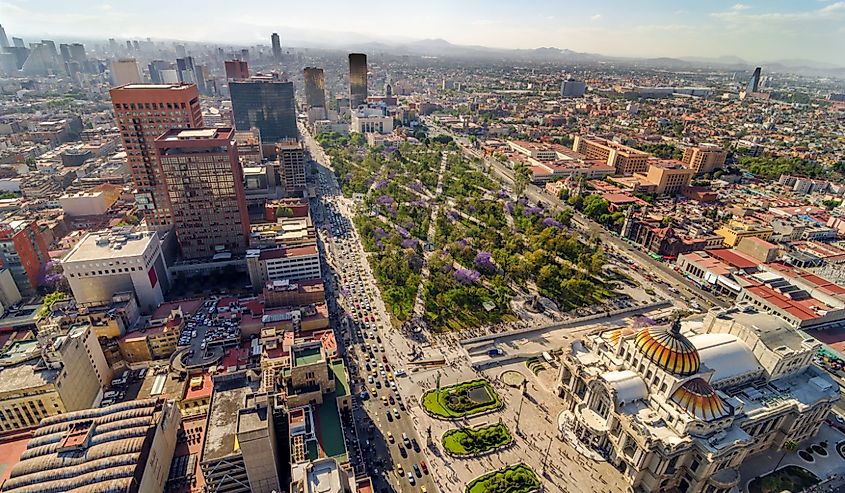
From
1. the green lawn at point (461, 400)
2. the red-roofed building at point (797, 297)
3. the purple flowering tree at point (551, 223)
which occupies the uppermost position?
the red-roofed building at point (797, 297)

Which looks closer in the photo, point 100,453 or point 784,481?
point 100,453

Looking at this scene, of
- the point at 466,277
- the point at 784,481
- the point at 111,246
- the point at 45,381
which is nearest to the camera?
the point at 784,481

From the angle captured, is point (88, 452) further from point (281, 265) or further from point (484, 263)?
point (484, 263)

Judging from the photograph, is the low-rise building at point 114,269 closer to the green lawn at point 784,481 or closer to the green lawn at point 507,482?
the green lawn at point 507,482

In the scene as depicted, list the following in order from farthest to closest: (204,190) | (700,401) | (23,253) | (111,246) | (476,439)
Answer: (204,190) < (23,253) < (111,246) < (476,439) < (700,401)

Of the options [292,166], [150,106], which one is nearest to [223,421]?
[150,106]

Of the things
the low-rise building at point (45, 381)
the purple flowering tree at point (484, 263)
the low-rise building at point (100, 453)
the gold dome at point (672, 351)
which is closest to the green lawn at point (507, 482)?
the gold dome at point (672, 351)

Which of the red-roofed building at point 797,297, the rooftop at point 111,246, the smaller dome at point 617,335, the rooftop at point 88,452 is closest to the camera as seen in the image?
the rooftop at point 88,452
